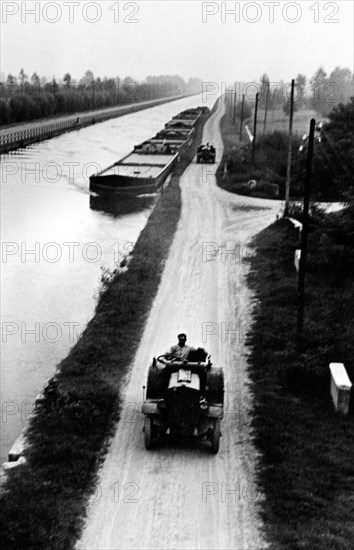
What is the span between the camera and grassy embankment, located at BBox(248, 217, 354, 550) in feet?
39.2

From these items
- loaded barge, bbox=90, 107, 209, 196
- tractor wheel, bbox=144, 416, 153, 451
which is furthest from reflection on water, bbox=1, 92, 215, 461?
tractor wheel, bbox=144, 416, 153, 451

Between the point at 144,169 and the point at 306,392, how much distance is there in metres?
35.6

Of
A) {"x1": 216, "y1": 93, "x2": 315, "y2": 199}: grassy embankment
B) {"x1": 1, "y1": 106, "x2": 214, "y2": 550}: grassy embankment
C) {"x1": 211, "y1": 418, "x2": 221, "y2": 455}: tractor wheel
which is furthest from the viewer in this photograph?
{"x1": 216, "y1": 93, "x2": 315, "y2": 199}: grassy embankment

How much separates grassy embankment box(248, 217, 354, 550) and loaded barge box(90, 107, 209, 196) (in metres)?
17.6

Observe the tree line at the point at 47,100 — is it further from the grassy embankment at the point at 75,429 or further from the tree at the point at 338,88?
the grassy embankment at the point at 75,429

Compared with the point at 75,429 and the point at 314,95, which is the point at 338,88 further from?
the point at 75,429

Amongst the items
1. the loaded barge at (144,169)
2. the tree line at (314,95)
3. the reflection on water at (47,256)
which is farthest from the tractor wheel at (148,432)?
the tree line at (314,95)

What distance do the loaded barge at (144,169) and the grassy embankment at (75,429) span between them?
19.8m

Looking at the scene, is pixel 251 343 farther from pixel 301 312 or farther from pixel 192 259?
pixel 192 259

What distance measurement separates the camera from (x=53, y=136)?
263 feet

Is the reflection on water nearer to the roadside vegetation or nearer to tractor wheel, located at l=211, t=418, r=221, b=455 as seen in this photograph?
tractor wheel, located at l=211, t=418, r=221, b=455

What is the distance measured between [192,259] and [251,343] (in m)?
9.34

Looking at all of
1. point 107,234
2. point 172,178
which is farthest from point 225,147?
point 107,234

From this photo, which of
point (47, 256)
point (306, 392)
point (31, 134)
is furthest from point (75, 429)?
point (31, 134)
